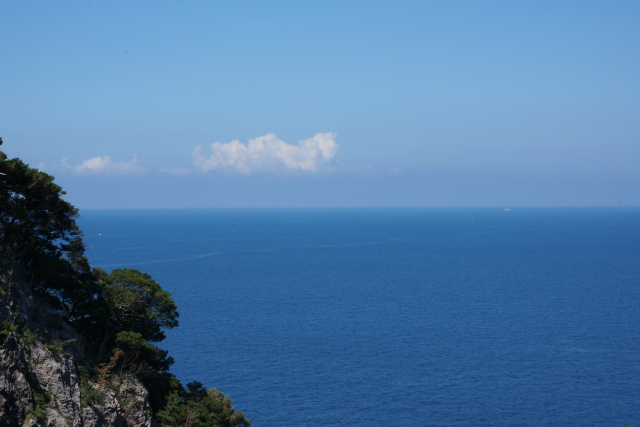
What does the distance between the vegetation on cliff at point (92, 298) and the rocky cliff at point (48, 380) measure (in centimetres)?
63

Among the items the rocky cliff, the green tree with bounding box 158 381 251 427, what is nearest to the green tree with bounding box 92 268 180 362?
the rocky cliff

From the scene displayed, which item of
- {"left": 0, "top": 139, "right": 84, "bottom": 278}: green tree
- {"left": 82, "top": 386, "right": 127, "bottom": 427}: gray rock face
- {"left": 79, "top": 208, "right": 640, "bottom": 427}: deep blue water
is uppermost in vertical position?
{"left": 0, "top": 139, "right": 84, "bottom": 278}: green tree

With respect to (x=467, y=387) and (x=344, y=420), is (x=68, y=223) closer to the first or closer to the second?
(x=344, y=420)

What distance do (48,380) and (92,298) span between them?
10393mm

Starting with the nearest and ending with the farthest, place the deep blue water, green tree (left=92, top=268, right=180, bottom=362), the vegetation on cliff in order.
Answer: the vegetation on cliff < green tree (left=92, top=268, right=180, bottom=362) < the deep blue water

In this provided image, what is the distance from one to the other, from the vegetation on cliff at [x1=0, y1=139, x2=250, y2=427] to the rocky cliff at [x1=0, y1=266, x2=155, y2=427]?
0.63 m

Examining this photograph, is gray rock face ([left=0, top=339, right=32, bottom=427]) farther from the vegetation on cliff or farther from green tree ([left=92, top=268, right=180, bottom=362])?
green tree ([left=92, top=268, right=180, bottom=362])

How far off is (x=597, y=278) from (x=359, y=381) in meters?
120

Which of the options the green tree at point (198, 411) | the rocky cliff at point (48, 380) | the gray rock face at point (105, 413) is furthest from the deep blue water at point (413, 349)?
the gray rock face at point (105, 413)

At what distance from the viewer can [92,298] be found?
4697 cm

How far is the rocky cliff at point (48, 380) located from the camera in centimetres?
3503

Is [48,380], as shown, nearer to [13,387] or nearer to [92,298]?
[13,387]

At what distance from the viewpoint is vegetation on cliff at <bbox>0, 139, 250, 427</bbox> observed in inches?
1651

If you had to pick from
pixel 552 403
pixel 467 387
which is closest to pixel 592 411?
pixel 552 403
